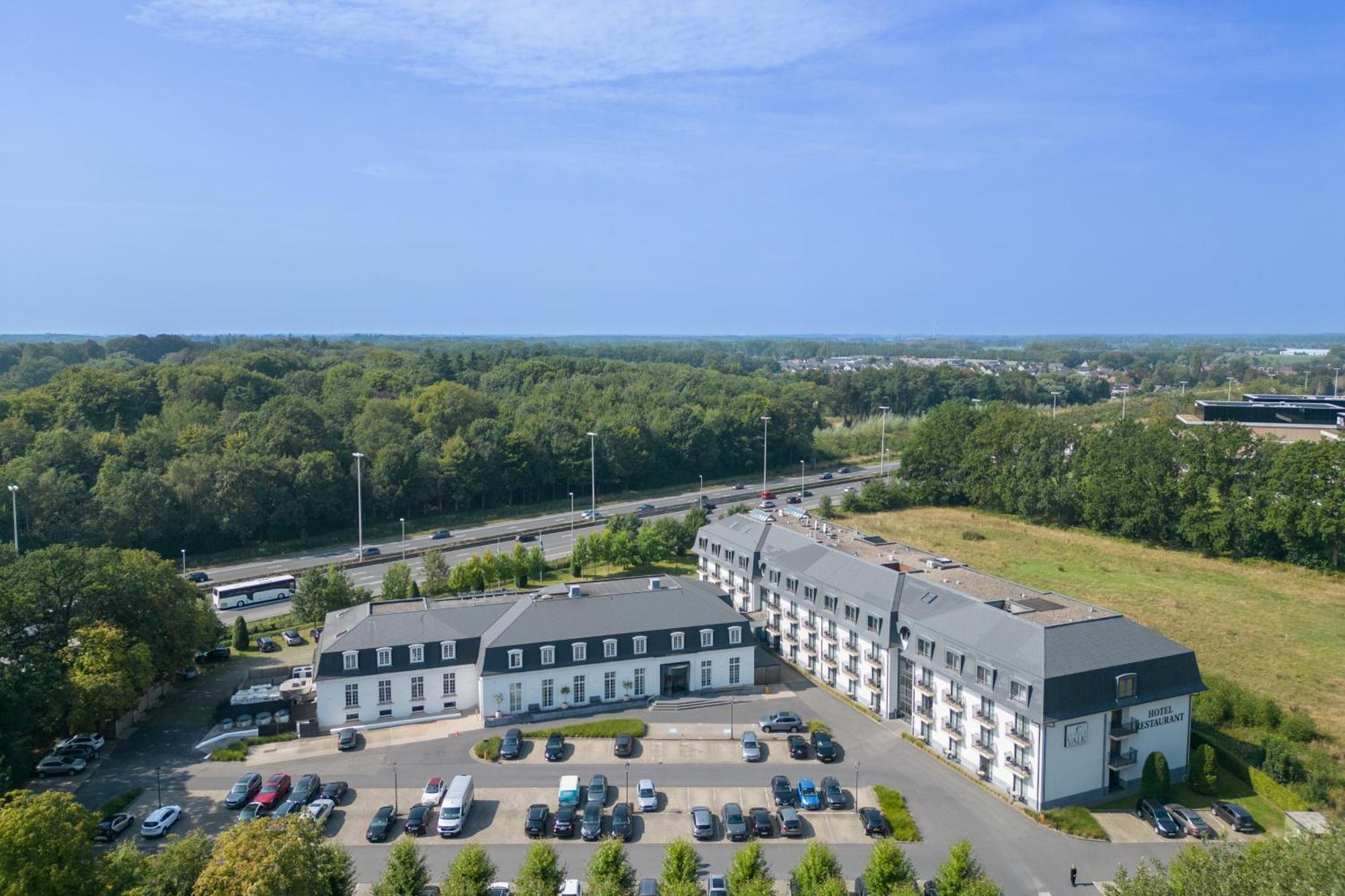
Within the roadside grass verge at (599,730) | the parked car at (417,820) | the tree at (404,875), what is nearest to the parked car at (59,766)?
the parked car at (417,820)

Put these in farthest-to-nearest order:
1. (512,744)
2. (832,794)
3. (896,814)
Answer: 1. (512,744)
2. (832,794)
3. (896,814)

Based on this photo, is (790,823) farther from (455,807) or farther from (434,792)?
(434,792)

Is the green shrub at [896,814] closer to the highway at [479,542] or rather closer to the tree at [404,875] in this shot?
the tree at [404,875]

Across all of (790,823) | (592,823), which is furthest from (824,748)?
(592,823)

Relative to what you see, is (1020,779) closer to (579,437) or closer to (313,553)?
(313,553)

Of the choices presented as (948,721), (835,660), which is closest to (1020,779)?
(948,721)

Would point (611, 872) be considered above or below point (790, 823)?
→ above
